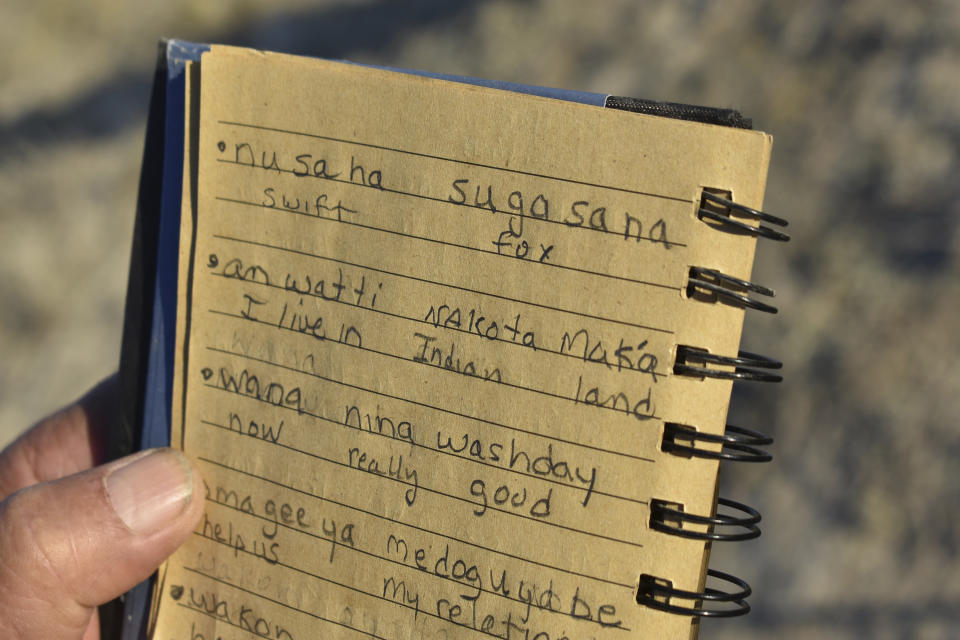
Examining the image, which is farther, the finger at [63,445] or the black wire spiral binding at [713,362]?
the finger at [63,445]

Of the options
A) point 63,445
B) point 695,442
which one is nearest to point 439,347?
point 695,442

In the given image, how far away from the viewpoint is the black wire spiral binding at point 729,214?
553 mm

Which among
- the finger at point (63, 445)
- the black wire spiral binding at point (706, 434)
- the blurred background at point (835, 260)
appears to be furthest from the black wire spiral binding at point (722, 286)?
the blurred background at point (835, 260)

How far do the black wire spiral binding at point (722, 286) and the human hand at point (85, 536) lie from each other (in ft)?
1.64

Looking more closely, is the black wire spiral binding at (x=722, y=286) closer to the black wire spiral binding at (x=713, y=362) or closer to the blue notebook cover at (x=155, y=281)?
the black wire spiral binding at (x=713, y=362)

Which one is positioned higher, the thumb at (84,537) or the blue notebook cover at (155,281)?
the blue notebook cover at (155,281)

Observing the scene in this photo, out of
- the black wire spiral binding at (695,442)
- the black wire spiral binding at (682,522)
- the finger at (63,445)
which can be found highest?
the black wire spiral binding at (695,442)

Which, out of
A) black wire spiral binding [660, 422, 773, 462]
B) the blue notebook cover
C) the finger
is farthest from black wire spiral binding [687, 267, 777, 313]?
the finger

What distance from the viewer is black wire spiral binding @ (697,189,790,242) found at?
55 cm

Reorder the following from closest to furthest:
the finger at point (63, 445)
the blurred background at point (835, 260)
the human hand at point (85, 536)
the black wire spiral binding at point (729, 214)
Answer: the black wire spiral binding at point (729, 214) < the human hand at point (85, 536) < the finger at point (63, 445) < the blurred background at point (835, 260)

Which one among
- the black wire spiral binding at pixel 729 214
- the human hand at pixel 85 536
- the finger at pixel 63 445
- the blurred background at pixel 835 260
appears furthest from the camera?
the blurred background at pixel 835 260

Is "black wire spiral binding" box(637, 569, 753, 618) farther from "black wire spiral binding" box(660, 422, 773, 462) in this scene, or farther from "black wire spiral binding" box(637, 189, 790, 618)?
"black wire spiral binding" box(660, 422, 773, 462)

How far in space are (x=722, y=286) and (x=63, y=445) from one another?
902mm

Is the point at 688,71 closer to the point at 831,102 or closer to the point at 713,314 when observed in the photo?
the point at 831,102
